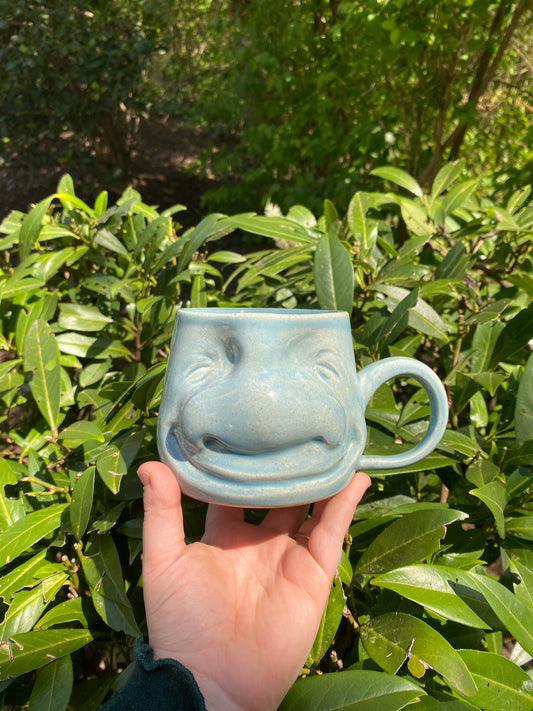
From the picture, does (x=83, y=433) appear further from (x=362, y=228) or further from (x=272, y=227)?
(x=362, y=228)

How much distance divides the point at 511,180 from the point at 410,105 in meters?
1.17

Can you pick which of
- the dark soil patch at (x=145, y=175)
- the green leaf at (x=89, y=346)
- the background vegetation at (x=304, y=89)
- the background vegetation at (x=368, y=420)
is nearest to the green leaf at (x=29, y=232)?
the background vegetation at (x=368, y=420)

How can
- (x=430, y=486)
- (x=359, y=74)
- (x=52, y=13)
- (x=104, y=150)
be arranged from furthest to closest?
(x=104, y=150) → (x=52, y=13) → (x=359, y=74) → (x=430, y=486)

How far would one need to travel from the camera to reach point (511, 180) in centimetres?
247

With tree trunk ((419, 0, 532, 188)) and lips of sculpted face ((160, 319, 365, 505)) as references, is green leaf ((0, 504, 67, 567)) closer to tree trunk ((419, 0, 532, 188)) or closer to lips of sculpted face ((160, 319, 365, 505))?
lips of sculpted face ((160, 319, 365, 505))

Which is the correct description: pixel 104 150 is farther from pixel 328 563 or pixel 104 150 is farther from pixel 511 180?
pixel 328 563

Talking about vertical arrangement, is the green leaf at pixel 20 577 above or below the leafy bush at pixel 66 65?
below

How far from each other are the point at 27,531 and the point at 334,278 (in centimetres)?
80

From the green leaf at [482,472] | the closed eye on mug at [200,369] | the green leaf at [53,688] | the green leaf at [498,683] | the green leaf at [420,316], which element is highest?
the closed eye on mug at [200,369]

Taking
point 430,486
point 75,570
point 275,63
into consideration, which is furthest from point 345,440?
point 275,63

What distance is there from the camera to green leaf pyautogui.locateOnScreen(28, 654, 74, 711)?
2.84 feet

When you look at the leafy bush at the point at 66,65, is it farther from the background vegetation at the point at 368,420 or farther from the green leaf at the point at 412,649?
the green leaf at the point at 412,649

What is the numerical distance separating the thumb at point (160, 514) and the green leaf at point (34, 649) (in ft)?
0.72

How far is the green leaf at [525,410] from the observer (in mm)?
1062
